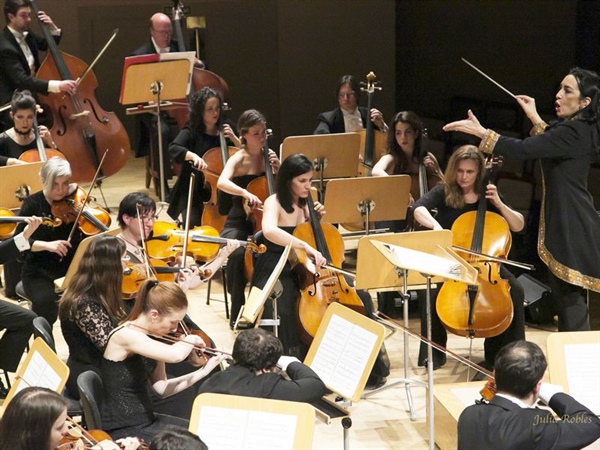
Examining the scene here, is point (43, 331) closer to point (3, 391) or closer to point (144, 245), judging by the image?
point (144, 245)

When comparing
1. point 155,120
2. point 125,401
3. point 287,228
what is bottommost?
point 125,401

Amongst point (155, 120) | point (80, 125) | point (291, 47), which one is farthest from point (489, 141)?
point (291, 47)

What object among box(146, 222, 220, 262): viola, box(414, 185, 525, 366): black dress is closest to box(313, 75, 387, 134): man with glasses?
box(414, 185, 525, 366): black dress

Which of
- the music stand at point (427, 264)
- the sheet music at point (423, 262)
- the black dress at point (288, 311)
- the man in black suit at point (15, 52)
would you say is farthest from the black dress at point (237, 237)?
the man in black suit at point (15, 52)

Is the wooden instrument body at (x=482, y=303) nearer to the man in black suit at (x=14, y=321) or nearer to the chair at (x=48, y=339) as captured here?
the chair at (x=48, y=339)

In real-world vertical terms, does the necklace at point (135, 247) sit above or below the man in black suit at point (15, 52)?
below

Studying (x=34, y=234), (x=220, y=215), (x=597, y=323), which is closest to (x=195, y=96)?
(x=220, y=215)

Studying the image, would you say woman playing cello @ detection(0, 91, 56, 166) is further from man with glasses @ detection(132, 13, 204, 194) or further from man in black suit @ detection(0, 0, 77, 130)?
man with glasses @ detection(132, 13, 204, 194)

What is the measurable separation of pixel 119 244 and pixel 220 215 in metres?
1.86

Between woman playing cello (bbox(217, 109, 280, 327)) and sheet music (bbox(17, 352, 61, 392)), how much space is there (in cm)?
187

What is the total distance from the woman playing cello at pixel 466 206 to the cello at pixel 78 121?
2.57m

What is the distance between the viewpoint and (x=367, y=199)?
4.89 m

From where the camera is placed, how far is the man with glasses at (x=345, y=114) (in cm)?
613

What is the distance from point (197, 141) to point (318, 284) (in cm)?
184
